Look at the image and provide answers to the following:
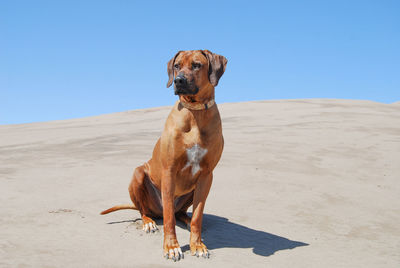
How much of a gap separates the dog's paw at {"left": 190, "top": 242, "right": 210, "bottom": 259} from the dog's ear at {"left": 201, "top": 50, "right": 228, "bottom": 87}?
1.62 metres

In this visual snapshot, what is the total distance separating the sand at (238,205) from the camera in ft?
12.6

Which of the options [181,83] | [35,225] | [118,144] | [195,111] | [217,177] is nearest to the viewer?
[181,83]

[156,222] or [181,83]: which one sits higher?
[181,83]

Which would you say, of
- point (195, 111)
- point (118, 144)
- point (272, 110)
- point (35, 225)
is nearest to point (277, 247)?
point (195, 111)

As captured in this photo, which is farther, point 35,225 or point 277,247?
point 35,225

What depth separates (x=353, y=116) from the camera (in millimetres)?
15969

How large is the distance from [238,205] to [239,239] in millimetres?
1514

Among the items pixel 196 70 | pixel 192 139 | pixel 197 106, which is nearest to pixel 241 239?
pixel 192 139

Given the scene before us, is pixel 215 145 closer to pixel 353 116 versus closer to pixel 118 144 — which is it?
pixel 118 144

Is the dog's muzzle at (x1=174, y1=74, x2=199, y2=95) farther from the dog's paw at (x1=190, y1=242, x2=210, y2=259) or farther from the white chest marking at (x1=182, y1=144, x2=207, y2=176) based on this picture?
the dog's paw at (x1=190, y1=242, x2=210, y2=259)

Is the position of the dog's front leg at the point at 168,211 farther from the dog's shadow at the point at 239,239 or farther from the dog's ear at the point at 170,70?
the dog's ear at the point at 170,70

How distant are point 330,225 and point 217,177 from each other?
2.73 metres

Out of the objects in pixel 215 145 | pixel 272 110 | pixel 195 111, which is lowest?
pixel 272 110

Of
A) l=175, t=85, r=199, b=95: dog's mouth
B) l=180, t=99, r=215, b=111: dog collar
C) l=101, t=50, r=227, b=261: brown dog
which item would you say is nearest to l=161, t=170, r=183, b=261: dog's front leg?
l=101, t=50, r=227, b=261: brown dog
